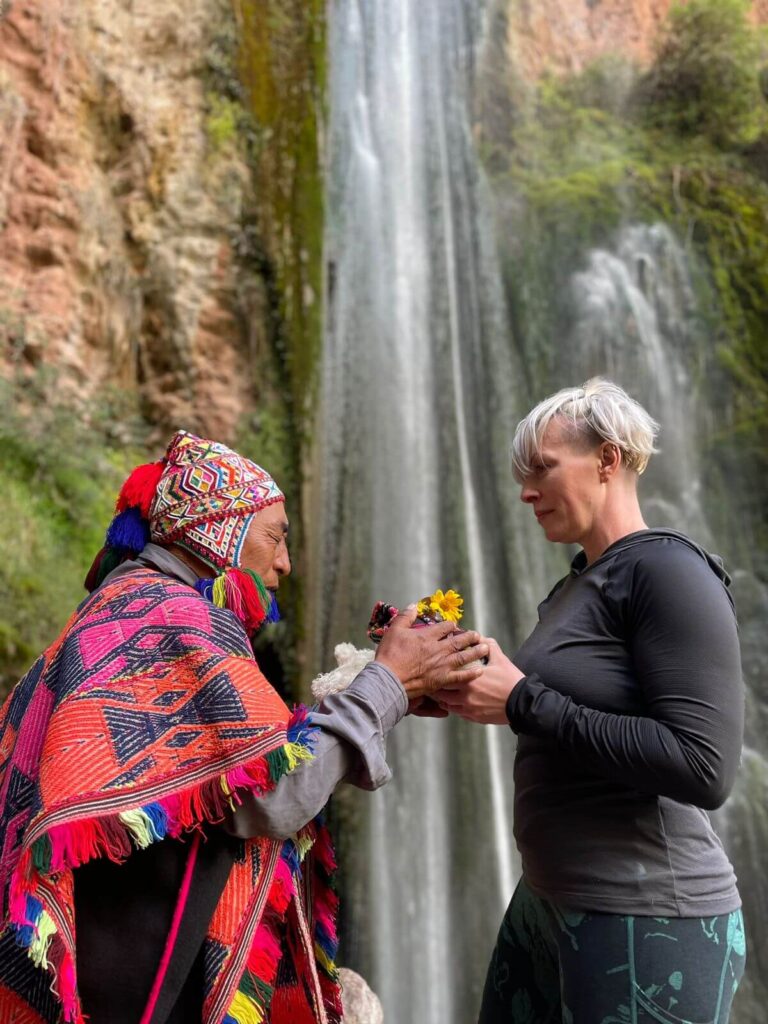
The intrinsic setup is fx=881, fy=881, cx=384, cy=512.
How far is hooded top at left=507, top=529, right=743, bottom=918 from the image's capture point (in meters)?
1.48

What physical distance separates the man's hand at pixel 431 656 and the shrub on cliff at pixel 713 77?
1006 centimetres

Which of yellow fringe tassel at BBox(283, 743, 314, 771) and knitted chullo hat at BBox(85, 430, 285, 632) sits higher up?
knitted chullo hat at BBox(85, 430, 285, 632)

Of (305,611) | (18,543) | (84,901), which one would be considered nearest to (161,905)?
(84,901)

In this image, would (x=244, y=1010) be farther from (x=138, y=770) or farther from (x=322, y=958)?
(x=138, y=770)

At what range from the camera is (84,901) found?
5.20 feet

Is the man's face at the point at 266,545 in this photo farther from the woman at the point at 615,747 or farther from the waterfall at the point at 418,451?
the waterfall at the point at 418,451

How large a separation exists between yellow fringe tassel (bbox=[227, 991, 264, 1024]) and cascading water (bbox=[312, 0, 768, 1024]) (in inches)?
190

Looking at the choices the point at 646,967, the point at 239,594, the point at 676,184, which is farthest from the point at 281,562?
the point at 676,184

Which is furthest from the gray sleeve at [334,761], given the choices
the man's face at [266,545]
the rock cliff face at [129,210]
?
the rock cliff face at [129,210]

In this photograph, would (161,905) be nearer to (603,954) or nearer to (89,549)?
(603,954)

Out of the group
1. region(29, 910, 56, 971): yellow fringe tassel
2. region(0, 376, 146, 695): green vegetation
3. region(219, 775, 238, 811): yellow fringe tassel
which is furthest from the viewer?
region(0, 376, 146, 695): green vegetation

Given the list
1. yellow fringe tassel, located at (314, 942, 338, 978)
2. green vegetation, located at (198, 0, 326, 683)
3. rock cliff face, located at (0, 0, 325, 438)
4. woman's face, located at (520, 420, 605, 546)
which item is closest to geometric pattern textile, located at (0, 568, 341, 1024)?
yellow fringe tassel, located at (314, 942, 338, 978)

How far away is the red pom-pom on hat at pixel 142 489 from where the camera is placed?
196 centimetres

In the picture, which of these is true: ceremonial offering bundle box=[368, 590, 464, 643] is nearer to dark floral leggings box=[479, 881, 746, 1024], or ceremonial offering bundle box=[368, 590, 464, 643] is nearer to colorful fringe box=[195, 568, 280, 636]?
colorful fringe box=[195, 568, 280, 636]
